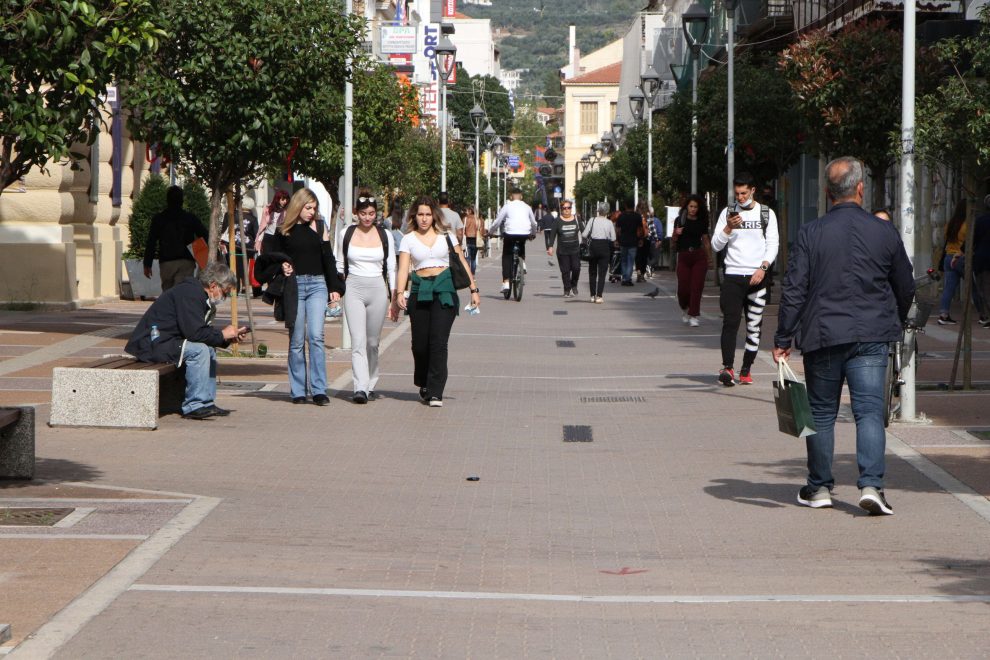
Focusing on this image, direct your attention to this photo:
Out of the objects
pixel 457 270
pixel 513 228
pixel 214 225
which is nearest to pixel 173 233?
pixel 214 225

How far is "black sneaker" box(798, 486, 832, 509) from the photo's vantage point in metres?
8.69

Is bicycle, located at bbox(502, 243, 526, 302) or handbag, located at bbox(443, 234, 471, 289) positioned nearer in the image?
handbag, located at bbox(443, 234, 471, 289)

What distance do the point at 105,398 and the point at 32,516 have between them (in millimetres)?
3517

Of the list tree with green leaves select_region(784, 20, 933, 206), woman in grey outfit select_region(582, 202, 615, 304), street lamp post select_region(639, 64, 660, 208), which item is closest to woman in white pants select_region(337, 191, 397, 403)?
tree with green leaves select_region(784, 20, 933, 206)

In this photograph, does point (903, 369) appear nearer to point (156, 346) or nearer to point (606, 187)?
point (156, 346)

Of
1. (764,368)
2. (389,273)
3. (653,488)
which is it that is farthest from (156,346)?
(764,368)

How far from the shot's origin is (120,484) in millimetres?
9336

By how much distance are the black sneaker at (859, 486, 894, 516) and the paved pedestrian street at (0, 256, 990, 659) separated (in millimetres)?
70

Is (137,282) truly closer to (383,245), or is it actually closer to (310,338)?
(383,245)

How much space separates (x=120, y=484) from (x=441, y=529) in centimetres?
217

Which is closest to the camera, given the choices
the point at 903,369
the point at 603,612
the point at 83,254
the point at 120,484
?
the point at 603,612

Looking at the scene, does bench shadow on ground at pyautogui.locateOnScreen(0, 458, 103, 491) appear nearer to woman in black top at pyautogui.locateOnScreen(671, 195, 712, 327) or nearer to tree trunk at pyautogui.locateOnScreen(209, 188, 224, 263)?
tree trunk at pyautogui.locateOnScreen(209, 188, 224, 263)

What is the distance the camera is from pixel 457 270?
45.6ft

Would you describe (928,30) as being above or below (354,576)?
above
